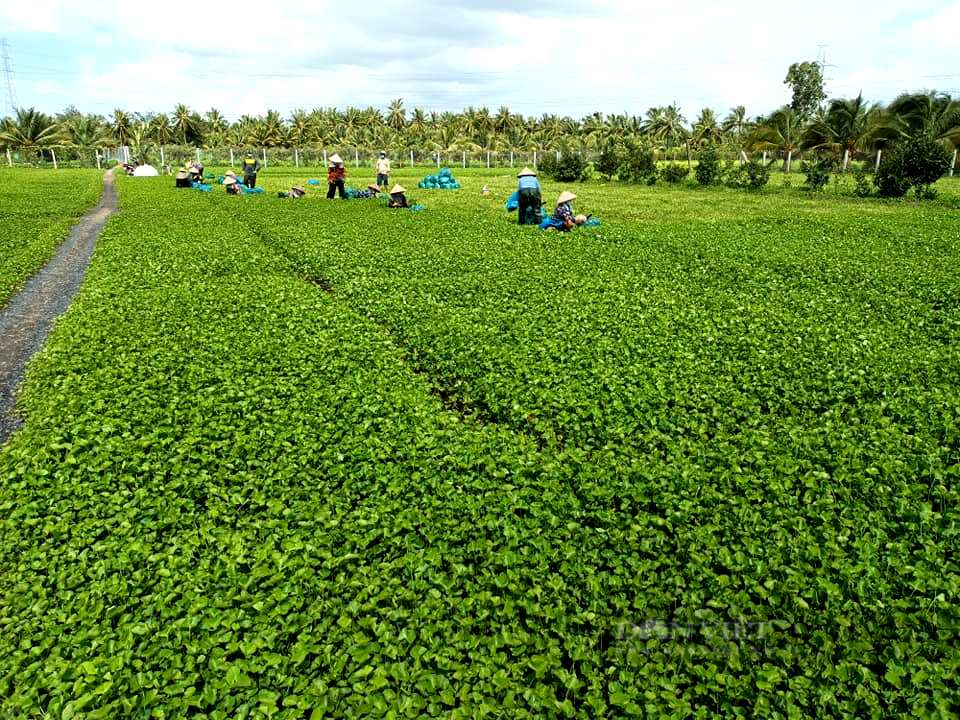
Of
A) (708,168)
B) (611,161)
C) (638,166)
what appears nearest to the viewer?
(708,168)

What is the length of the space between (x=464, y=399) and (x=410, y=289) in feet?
16.1

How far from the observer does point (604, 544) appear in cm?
500

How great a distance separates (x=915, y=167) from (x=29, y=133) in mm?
71189

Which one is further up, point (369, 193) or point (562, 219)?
point (369, 193)

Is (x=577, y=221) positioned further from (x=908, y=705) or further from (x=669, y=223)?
(x=908, y=705)

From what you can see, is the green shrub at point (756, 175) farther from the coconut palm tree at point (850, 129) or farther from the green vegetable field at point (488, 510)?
the green vegetable field at point (488, 510)

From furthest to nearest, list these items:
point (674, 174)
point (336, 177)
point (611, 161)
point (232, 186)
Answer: point (611, 161) → point (674, 174) → point (232, 186) → point (336, 177)

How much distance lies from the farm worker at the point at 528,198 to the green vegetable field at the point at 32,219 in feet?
41.3

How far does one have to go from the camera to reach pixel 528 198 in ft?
65.1

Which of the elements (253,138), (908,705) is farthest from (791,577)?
(253,138)

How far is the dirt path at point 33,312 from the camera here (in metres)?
8.26

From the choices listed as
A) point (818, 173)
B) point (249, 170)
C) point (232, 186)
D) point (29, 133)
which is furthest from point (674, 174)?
point (29, 133)

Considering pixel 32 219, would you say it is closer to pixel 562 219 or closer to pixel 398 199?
pixel 398 199

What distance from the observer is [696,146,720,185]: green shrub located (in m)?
35.8
